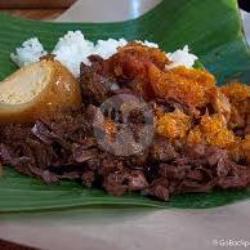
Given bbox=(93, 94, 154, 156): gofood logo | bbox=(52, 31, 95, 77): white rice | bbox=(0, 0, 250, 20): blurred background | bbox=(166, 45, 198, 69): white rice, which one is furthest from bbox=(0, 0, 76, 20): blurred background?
bbox=(93, 94, 154, 156): gofood logo

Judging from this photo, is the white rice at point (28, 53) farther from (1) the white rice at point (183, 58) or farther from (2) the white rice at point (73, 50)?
(1) the white rice at point (183, 58)

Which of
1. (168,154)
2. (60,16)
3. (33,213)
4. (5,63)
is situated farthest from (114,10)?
(33,213)

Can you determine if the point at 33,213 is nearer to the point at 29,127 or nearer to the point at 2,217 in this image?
the point at 2,217

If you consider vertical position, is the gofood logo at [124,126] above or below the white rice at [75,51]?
below

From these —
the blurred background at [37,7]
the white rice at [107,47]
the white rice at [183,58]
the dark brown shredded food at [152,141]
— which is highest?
the blurred background at [37,7]

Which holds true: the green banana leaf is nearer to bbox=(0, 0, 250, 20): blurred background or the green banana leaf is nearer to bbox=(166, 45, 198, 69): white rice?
bbox=(166, 45, 198, 69): white rice

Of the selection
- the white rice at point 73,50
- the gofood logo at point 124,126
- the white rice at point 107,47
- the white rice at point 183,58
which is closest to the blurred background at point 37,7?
the white rice at point 73,50

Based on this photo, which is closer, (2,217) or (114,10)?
(2,217)
